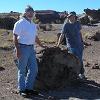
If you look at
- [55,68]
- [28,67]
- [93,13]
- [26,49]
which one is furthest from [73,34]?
[93,13]

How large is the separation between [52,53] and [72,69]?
77 cm

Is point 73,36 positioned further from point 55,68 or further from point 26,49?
point 26,49

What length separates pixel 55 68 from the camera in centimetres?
1202

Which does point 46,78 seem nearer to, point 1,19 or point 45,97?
point 45,97

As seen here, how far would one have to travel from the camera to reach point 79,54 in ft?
42.2

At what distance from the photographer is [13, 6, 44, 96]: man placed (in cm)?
1060

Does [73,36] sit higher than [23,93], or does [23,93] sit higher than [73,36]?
[73,36]

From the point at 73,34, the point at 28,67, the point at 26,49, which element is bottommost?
the point at 28,67

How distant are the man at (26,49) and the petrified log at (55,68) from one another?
0.88 m

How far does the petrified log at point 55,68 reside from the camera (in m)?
11.8

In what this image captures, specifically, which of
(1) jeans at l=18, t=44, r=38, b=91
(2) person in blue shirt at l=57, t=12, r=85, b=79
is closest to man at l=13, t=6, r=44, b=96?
(1) jeans at l=18, t=44, r=38, b=91

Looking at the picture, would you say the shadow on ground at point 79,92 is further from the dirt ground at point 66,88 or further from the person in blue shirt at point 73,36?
the person in blue shirt at point 73,36

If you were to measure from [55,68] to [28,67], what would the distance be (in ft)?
4.05

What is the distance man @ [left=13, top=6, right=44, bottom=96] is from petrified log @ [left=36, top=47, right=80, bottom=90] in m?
0.88
